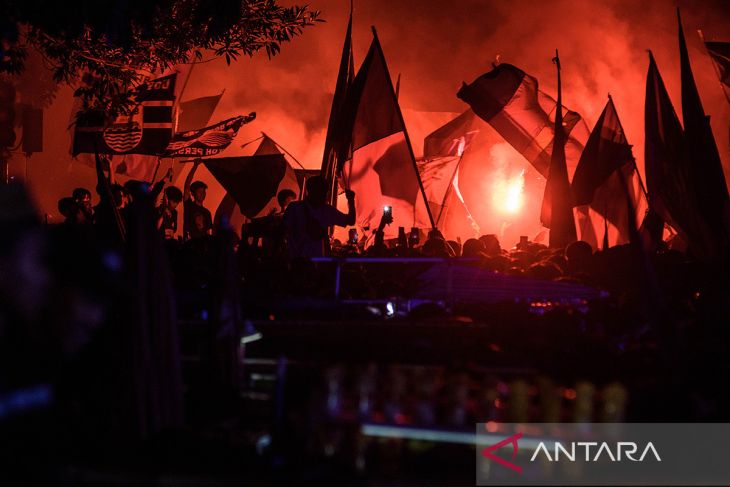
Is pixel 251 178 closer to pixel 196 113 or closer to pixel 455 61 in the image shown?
pixel 196 113

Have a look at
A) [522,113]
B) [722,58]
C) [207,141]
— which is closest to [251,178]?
[207,141]

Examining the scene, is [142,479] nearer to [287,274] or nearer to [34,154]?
[287,274]

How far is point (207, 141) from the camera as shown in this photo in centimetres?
1591

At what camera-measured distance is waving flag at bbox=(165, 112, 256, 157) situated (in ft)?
51.7

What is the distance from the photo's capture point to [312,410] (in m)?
5.34

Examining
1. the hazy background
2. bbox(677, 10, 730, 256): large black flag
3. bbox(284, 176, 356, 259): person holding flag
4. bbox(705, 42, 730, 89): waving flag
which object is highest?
the hazy background

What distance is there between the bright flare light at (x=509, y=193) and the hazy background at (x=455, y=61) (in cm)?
305

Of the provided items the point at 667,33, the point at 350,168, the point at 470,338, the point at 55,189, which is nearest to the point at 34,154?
the point at 55,189

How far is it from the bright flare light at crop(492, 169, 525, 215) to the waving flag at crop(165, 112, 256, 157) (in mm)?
8081

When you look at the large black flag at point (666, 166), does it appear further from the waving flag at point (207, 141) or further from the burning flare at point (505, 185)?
the waving flag at point (207, 141)

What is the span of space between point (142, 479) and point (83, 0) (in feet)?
19.0

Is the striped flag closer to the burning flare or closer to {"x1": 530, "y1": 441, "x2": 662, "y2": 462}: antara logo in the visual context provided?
the burning flare

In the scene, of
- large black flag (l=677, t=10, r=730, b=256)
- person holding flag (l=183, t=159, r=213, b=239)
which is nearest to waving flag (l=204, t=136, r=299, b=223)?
person holding flag (l=183, t=159, r=213, b=239)

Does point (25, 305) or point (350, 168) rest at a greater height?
point (350, 168)
